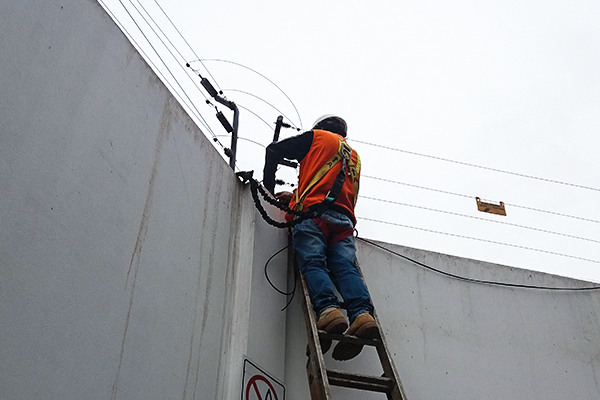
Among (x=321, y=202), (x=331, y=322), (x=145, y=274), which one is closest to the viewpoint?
(x=145, y=274)

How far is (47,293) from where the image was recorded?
66.7 inches

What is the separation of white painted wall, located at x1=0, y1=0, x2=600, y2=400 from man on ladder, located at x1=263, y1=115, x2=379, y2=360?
0.29 meters

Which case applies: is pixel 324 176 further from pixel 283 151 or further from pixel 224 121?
pixel 224 121

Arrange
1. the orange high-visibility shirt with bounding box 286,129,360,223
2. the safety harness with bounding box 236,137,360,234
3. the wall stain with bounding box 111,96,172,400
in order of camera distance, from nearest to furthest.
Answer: the wall stain with bounding box 111,96,172,400, the safety harness with bounding box 236,137,360,234, the orange high-visibility shirt with bounding box 286,129,360,223

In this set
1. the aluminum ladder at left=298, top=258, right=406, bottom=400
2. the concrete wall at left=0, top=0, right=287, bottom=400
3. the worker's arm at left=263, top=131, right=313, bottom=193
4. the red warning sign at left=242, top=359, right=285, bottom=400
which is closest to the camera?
the concrete wall at left=0, top=0, right=287, bottom=400

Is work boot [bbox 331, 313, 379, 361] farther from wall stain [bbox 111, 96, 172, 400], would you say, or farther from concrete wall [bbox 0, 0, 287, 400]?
wall stain [bbox 111, 96, 172, 400]

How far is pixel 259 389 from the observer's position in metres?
2.69

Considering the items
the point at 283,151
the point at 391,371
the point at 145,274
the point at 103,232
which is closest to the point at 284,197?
the point at 283,151

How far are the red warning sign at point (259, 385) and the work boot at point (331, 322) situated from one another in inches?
13.7

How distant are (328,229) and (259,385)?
3.15 feet

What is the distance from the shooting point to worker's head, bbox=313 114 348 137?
3.81 m

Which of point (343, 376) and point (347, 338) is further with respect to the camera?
point (347, 338)

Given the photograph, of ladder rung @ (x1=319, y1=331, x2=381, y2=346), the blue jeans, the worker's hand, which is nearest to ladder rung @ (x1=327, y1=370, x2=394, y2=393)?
ladder rung @ (x1=319, y1=331, x2=381, y2=346)

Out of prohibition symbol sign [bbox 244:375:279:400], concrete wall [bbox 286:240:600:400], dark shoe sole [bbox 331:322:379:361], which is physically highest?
concrete wall [bbox 286:240:600:400]
